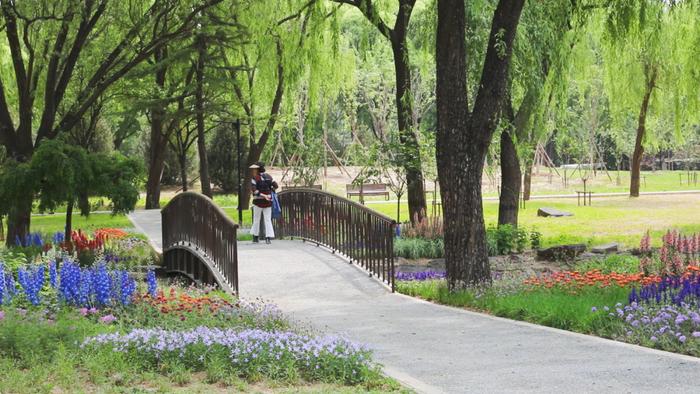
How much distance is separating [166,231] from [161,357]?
41.6 ft

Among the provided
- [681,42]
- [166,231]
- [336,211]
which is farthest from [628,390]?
[681,42]

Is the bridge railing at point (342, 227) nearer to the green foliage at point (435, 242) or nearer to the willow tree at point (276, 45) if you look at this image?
the green foliage at point (435, 242)

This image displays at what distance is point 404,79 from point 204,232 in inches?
263

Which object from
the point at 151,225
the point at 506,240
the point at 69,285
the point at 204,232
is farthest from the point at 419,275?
the point at 151,225

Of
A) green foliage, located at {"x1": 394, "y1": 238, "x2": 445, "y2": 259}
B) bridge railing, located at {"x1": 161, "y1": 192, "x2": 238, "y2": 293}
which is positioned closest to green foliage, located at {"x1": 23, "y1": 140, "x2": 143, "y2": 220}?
bridge railing, located at {"x1": 161, "y1": 192, "x2": 238, "y2": 293}

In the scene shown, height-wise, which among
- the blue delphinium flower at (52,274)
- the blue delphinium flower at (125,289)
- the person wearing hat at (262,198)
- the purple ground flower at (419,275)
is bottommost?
the purple ground flower at (419,275)

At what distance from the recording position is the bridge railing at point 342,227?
14195mm

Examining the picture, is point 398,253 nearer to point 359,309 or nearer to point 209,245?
point 209,245

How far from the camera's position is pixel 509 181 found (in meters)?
21.3

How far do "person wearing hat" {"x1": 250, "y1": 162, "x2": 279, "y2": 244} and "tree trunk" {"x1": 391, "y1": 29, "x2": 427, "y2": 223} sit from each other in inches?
140

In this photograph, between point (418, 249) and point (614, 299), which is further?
point (418, 249)

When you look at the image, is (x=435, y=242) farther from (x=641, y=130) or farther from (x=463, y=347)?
(x=641, y=130)

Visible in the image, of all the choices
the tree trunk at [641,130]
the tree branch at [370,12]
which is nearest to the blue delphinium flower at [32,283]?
the tree branch at [370,12]

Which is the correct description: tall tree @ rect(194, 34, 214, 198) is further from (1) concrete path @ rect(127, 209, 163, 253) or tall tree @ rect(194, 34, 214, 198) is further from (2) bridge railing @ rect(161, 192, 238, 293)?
(2) bridge railing @ rect(161, 192, 238, 293)
